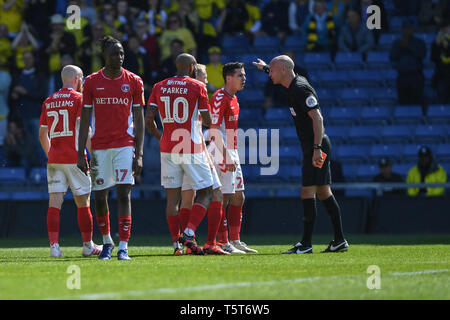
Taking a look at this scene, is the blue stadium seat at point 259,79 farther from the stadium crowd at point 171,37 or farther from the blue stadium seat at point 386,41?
the blue stadium seat at point 386,41

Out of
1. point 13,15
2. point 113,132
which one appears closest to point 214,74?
point 13,15

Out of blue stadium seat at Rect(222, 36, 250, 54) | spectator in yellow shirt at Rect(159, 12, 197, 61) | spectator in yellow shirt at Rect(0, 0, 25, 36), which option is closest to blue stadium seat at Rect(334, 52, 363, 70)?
blue stadium seat at Rect(222, 36, 250, 54)

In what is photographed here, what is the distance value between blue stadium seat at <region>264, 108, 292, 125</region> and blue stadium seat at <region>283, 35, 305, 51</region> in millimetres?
2203

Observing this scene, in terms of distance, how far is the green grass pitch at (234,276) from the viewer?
621 centimetres

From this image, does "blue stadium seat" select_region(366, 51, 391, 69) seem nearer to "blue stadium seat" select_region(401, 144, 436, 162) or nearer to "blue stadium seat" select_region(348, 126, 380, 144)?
"blue stadium seat" select_region(348, 126, 380, 144)

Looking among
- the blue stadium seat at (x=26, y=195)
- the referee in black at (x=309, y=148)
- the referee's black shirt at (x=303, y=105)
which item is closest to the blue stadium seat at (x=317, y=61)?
the blue stadium seat at (x=26, y=195)

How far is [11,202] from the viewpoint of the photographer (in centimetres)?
1716

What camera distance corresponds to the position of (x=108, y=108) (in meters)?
9.59

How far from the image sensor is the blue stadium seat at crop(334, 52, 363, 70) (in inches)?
827

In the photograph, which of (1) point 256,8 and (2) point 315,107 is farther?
(1) point 256,8
